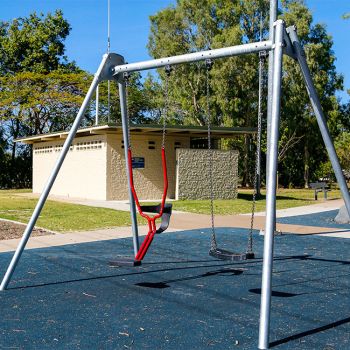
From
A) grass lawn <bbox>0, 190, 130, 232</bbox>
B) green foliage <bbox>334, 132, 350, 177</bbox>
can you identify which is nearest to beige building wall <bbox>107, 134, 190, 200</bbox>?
grass lawn <bbox>0, 190, 130, 232</bbox>

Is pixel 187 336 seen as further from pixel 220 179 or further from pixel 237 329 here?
pixel 220 179

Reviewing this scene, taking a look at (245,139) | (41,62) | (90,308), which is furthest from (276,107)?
(41,62)

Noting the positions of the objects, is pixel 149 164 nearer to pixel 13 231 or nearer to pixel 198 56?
pixel 13 231

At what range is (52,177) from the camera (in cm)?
551

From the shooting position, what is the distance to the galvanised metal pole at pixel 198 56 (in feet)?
16.0

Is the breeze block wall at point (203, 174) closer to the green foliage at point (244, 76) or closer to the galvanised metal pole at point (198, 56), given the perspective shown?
the green foliage at point (244, 76)

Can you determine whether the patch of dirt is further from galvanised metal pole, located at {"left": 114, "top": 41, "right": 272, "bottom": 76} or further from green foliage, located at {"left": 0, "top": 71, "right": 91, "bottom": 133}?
green foliage, located at {"left": 0, "top": 71, "right": 91, "bottom": 133}

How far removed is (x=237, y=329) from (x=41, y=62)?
37.8 metres

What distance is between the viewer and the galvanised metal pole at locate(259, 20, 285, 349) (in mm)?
3889

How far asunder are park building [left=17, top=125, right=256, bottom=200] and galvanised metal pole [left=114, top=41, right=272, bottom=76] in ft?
42.9

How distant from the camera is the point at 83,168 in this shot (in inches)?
870

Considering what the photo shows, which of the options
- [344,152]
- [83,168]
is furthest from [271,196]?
[344,152]

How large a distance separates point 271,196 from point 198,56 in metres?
1.88

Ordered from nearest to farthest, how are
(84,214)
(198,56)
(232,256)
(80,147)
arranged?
(198,56)
(232,256)
(84,214)
(80,147)
